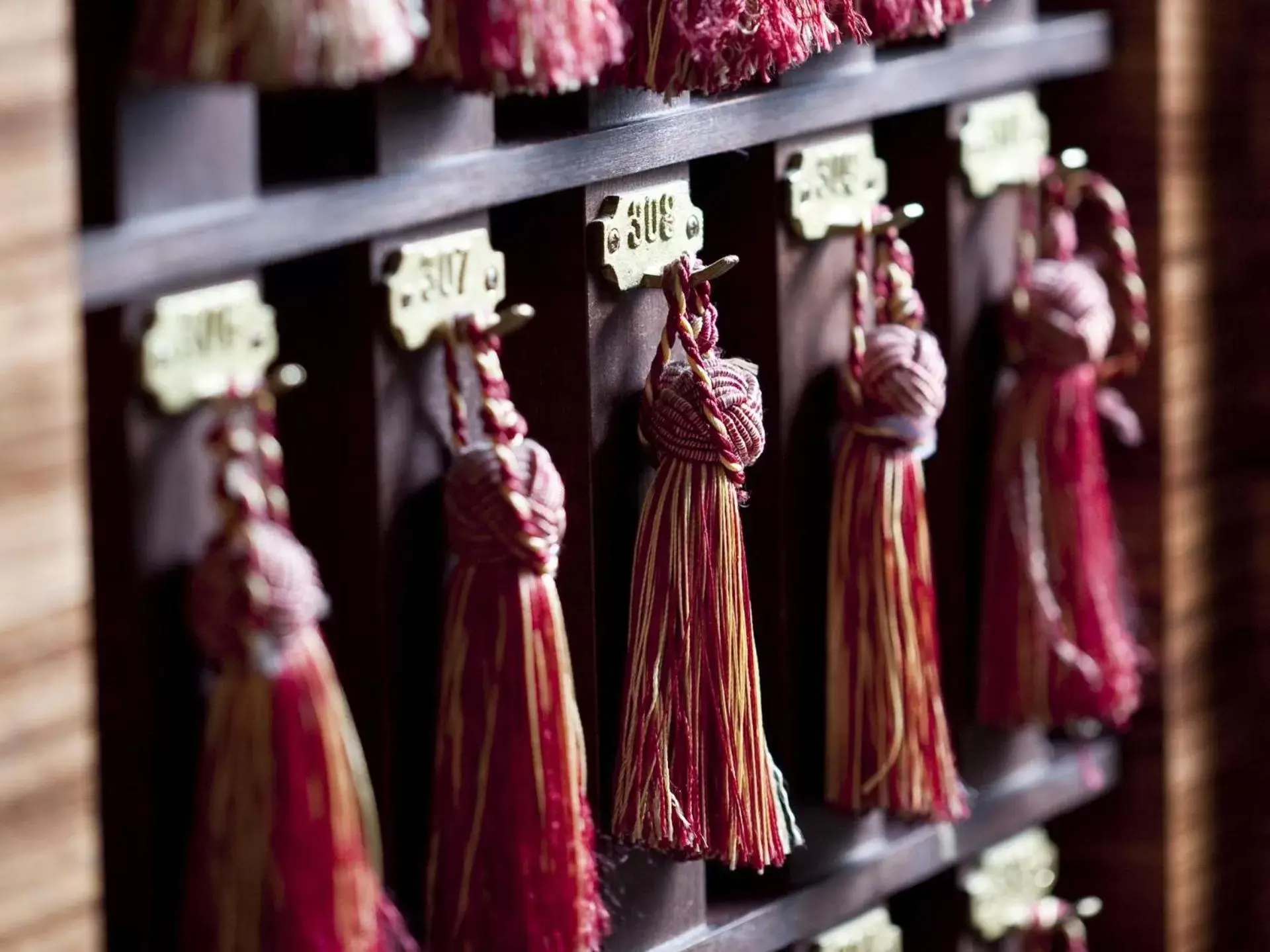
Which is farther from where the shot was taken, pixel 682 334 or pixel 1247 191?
pixel 1247 191

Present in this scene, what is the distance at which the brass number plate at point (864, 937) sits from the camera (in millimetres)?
1480

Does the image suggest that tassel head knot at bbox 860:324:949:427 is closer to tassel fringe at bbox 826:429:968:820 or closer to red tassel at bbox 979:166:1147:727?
tassel fringe at bbox 826:429:968:820

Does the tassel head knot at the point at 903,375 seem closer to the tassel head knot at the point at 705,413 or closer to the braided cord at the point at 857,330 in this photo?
the braided cord at the point at 857,330

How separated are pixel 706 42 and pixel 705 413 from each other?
0.59ft

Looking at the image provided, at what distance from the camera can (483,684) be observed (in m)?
1.14

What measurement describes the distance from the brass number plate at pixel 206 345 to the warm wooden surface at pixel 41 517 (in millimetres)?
58

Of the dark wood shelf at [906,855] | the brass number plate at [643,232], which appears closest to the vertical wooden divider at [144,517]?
the brass number plate at [643,232]

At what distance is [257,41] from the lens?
96cm

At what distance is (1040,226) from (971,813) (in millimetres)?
379

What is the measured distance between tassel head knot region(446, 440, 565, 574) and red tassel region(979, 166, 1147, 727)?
50cm

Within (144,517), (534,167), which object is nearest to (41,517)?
(144,517)

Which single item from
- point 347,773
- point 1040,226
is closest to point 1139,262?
point 1040,226

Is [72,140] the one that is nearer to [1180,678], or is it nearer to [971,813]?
[971,813]

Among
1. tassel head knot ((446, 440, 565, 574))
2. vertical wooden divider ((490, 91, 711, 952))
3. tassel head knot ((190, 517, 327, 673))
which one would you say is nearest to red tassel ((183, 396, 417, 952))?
tassel head knot ((190, 517, 327, 673))
